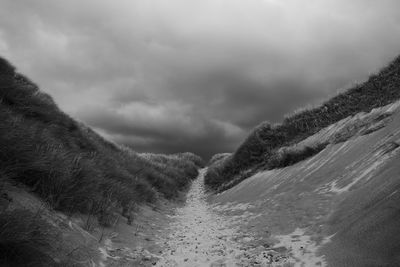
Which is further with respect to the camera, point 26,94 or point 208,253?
point 26,94

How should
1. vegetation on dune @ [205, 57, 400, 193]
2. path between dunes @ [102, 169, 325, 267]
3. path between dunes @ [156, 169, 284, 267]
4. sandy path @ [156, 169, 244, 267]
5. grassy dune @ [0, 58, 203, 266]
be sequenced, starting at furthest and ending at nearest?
vegetation on dune @ [205, 57, 400, 193]
sandy path @ [156, 169, 244, 267]
path between dunes @ [156, 169, 284, 267]
path between dunes @ [102, 169, 325, 267]
grassy dune @ [0, 58, 203, 266]

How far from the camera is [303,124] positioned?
13.8 metres

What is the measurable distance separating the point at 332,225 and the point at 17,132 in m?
5.41

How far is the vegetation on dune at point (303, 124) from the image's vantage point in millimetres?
10828

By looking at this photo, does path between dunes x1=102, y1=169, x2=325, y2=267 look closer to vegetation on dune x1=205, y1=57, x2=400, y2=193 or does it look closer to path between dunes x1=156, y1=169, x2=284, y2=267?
path between dunes x1=156, y1=169, x2=284, y2=267

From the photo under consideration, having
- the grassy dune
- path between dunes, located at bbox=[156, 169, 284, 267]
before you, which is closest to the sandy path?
path between dunes, located at bbox=[156, 169, 284, 267]

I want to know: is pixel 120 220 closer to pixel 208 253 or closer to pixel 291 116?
pixel 208 253

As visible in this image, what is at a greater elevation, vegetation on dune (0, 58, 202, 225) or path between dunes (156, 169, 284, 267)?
vegetation on dune (0, 58, 202, 225)

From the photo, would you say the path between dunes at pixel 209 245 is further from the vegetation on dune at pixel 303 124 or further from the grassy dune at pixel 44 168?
the vegetation on dune at pixel 303 124

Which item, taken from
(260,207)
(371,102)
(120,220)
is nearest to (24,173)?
(120,220)

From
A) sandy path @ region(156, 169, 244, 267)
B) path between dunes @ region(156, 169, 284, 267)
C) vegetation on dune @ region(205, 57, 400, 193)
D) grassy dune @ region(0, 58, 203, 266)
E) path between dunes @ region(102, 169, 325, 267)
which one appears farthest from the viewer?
vegetation on dune @ region(205, 57, 400, 193)

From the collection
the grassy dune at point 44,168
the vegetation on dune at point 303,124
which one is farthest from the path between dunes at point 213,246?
the vegetation on dune at point 303,124

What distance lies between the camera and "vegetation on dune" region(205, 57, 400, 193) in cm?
1083

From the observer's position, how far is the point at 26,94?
805cm
